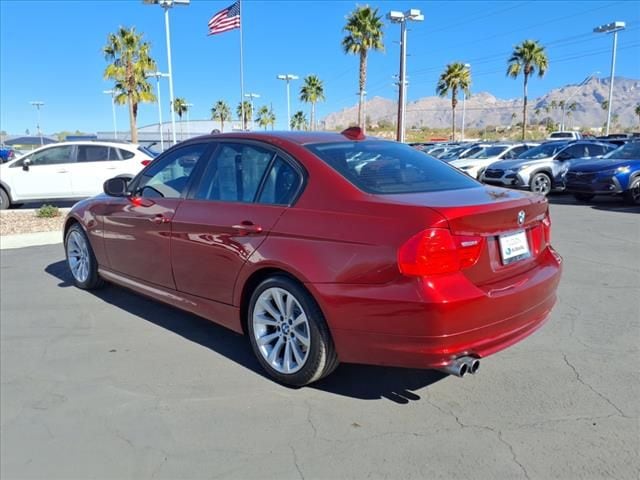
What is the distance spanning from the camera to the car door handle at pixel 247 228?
11.3 feet

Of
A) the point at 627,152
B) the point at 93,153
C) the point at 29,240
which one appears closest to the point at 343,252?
the point at 29,240

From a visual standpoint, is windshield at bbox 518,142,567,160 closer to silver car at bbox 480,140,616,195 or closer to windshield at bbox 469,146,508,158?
silver car at bbox 480,140,616,195

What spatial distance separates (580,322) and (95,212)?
4618 mm

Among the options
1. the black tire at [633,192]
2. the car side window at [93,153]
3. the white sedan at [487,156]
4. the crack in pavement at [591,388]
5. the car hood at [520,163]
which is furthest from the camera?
the white sedan at [487,156]

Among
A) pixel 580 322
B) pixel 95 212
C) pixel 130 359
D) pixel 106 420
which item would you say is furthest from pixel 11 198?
pixel 580 322

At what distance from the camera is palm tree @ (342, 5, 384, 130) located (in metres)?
35.0

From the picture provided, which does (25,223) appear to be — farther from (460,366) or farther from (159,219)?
(460,366)

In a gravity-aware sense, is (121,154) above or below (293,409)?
above

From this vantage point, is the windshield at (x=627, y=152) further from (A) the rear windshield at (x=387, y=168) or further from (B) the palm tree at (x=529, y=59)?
(B) the palm tree at (x=529, y=59)

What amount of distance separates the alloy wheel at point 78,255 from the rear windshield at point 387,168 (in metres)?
3.19

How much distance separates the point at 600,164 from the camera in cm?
1307

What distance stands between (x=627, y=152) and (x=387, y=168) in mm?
12675

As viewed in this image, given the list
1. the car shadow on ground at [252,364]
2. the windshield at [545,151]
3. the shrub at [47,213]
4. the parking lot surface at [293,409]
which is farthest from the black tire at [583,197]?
the shrub at [47,213]

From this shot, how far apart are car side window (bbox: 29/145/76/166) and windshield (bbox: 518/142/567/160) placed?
12859 millimetres
